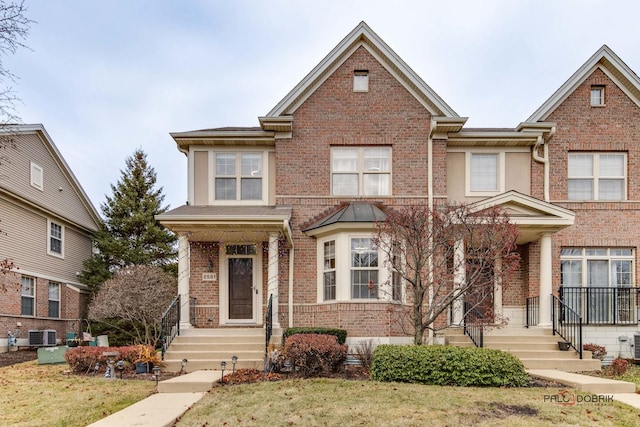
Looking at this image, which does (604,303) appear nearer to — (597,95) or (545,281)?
(545,281)

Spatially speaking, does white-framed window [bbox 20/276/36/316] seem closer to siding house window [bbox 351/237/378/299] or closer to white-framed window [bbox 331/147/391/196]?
white-framed window [bbox 331/147/391/196]

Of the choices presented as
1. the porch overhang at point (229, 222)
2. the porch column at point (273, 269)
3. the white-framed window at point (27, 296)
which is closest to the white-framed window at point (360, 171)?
the porch overhang at point (229, 222)

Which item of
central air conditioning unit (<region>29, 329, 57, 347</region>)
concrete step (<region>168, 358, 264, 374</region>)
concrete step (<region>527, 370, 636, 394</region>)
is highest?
concrete step (<region>527, 370, 636, 394</region>)

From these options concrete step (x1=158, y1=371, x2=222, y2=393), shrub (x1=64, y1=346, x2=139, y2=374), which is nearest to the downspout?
concrete step (x1=158, y1=371, x2=222, y2=393)

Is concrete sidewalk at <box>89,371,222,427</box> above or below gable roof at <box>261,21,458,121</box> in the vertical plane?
below

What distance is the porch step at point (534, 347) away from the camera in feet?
35.4

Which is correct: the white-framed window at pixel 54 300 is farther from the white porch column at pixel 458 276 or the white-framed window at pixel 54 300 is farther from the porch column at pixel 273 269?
the white porch column at pixel 458 276

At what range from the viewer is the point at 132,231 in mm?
23625

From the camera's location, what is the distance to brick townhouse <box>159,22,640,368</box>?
13234 mm

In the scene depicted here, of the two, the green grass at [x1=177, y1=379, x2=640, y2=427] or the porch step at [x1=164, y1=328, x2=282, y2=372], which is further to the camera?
the porch step at [x1=164, y1=328, x2=282, y2=372]

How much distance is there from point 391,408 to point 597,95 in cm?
1214

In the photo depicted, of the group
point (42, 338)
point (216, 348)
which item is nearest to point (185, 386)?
point (216, 348)

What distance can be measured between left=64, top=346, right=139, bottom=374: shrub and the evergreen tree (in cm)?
1104

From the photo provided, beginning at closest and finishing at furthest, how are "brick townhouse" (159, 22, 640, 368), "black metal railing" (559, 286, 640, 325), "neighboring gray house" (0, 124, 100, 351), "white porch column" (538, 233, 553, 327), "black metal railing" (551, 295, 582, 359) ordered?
1. "black metal railing" (551, 295, 582, 359)
2. "white porch column" (538, 233, 553, 327)
3. "black metal railing" (559, 286, 640, 325)
4. "brick townhouse" (159, 22, 640, 368)
5. "neighboring gray house" (0, 124, 100, 351)
